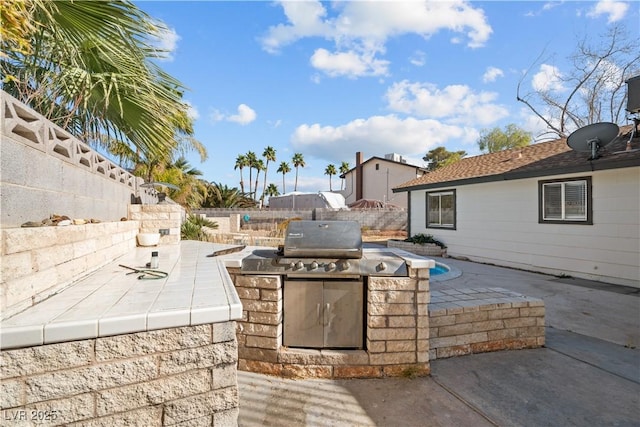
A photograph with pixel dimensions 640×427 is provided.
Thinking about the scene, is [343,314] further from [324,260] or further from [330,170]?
[330,170]

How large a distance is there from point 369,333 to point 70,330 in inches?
88.0

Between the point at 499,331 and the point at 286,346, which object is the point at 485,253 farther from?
the point at 286,346

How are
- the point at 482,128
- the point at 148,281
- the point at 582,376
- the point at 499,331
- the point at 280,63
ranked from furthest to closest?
the point at 482,128, the point at 280,63, the point at 499,331, the point at 582,376, the point at 148,281

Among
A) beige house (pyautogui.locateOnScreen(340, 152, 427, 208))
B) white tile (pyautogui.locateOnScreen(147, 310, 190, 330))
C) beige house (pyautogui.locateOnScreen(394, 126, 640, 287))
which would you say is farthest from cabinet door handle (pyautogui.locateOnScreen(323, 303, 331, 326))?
beige house (pyautogui.locateOnScreen(340, 152, 427, 208))

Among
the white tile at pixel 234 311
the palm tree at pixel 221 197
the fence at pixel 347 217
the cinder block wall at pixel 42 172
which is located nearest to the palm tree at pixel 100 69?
the cinder block wall at pixel 42 172

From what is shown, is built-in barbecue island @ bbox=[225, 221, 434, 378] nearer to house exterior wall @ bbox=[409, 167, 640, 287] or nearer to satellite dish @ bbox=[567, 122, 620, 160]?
house exterior wall @ bbox=[409, 167, 640, 287]

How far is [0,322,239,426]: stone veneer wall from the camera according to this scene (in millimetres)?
1228

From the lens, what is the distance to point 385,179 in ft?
87.8

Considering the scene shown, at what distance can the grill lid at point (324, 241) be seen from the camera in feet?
9.00

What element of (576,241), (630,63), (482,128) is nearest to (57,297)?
(576,241)

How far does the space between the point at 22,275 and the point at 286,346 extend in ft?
6.84

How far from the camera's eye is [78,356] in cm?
130

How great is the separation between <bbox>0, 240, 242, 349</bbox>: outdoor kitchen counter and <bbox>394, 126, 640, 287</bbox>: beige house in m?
8.11

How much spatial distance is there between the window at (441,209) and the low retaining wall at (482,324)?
23.6ft
